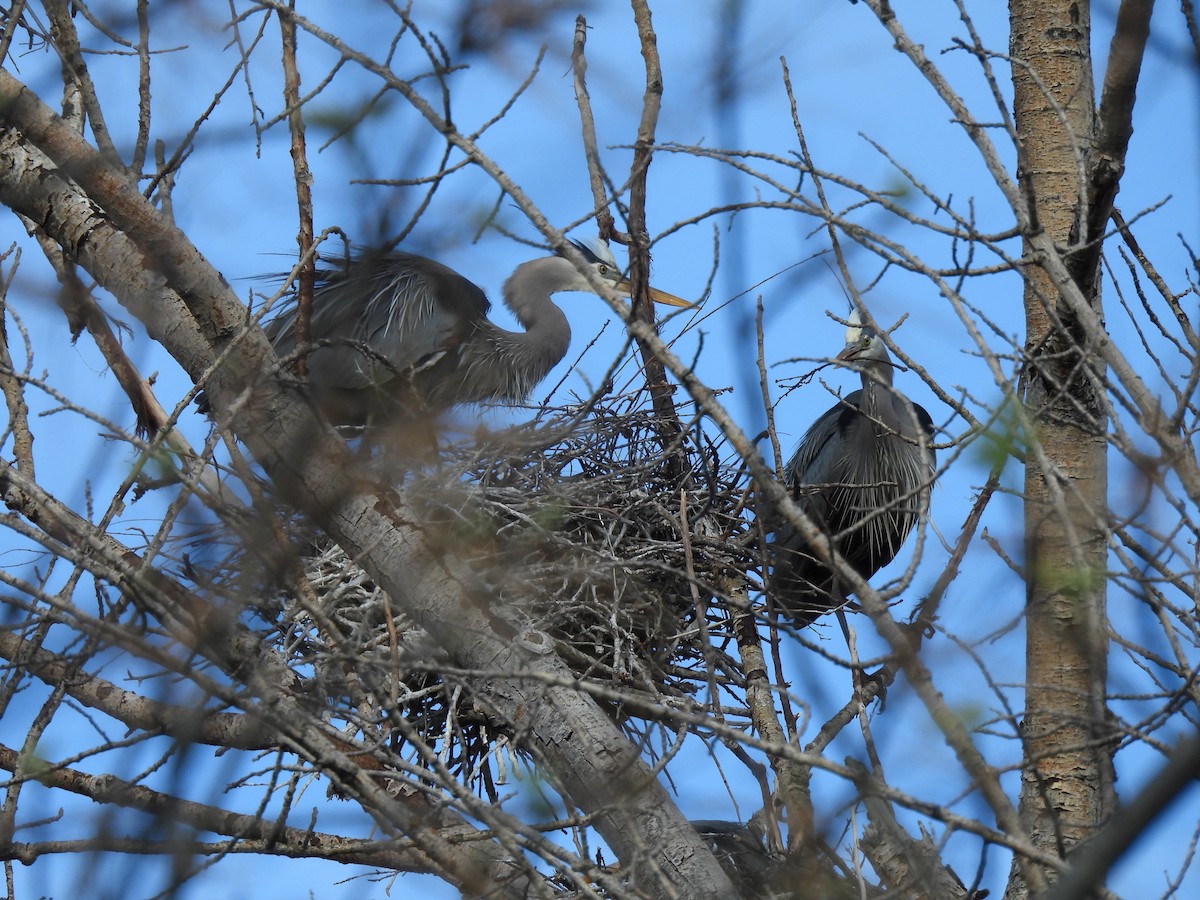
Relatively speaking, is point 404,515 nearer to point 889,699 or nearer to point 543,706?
point 543,706

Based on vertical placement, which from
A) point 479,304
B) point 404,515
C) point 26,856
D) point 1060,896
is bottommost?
point 1060,896

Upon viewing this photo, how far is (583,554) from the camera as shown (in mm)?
4574

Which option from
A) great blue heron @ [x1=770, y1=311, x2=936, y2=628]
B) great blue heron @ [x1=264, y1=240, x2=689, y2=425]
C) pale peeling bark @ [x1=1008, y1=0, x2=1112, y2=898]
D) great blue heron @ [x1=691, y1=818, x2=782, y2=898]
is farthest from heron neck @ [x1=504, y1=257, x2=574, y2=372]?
pale peeling bark @ [x1=1008, y1=0, x2=1112, y2=898]

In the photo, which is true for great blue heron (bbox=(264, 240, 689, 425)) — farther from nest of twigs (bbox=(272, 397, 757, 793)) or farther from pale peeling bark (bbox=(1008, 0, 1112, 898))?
pale peeling bark (bbox=(1008, 0, 1112, 898))

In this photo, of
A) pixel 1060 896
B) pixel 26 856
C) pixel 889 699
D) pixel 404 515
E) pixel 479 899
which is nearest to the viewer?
pixel 1060 896

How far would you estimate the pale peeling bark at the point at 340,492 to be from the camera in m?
2.34

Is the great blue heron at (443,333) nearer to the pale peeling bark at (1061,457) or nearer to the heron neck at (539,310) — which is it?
the heron neck at (539,310)

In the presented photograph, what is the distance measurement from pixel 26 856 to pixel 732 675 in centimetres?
227

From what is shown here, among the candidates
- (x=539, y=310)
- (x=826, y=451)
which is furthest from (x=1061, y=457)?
(x=539, y=310)

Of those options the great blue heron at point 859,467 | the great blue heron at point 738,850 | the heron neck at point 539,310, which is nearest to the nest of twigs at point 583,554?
the great blue heron at point 738,850

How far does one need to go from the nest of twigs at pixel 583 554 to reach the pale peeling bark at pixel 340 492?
4.38 feet

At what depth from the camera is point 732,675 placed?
4.44 m

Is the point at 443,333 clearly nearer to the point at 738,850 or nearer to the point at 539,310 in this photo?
the point at 539,310

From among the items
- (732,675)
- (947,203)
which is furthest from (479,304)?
(947,203)
